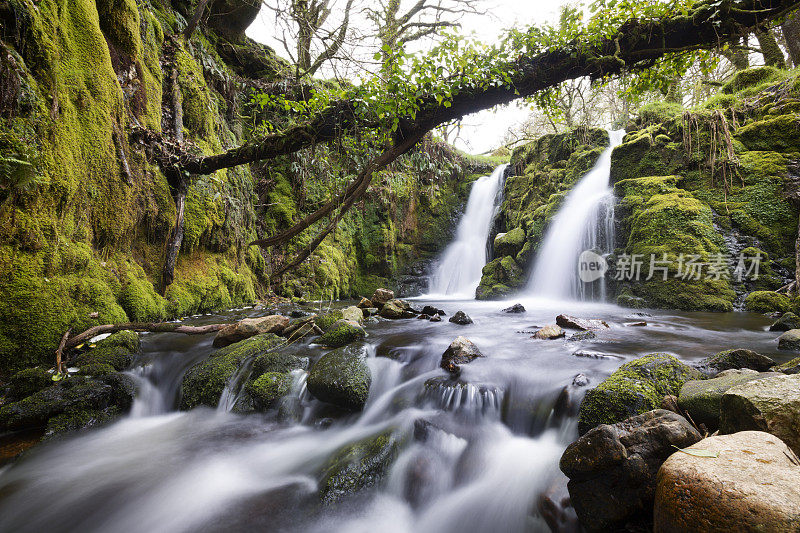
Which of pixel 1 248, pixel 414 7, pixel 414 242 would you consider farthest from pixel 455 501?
pixel 414 242

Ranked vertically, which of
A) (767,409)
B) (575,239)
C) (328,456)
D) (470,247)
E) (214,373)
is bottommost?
(328,456)

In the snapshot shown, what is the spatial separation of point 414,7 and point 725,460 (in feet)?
44.3

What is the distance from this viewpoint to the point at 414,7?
10.8 meters

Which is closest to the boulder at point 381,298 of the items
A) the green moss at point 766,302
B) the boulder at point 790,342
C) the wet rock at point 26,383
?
the wet rock at point 26,383

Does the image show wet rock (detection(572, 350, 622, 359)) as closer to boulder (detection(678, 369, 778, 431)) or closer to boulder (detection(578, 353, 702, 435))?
boulder (detection(578, 353, 702, 435))

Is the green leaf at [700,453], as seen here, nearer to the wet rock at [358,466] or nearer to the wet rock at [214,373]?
the wet rock at [358,466]

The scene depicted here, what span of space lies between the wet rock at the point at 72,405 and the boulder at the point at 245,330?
1.11 m

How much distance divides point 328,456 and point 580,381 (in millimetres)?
2288

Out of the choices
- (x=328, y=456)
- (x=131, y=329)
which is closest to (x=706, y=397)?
(x=328, y=456)

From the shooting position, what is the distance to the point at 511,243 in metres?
12.6

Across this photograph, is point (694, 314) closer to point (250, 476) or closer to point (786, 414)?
point (786, 414)

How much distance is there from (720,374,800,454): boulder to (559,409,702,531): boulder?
20cm

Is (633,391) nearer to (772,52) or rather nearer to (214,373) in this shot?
(214,373)

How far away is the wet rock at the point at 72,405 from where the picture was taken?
2645 mm
